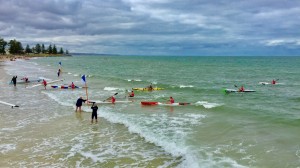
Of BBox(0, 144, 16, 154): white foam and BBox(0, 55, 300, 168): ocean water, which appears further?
BBox(0, 144, 16, 154): white foam

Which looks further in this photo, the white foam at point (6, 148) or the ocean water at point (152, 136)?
the white foam at point (6, 148)

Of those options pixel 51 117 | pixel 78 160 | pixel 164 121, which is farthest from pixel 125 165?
pixel 51 117

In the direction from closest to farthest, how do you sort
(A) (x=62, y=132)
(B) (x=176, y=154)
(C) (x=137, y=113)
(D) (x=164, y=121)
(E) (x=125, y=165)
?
1. (E) (x=125, y=165)
2. (B) (x=176, y=154)
3. (A) (x=62, y=132)
4. (D) (x=164, y=121)
5. (C) (x=137, y=113)

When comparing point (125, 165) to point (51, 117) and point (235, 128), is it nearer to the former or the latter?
point (235, 128)

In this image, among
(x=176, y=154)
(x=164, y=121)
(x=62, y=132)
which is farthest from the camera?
(x=164, y=121)

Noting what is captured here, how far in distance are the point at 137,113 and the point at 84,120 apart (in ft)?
16.0

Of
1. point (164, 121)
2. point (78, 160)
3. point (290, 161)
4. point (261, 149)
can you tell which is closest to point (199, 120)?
point (164, 121)

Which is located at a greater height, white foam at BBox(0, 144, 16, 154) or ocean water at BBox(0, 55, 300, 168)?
ocean water at BBox(0, 55, 300, 168)

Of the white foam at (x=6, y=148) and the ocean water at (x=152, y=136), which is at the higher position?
the ocean water at (x=152, y=136)

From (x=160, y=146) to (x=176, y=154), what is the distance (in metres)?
1.62

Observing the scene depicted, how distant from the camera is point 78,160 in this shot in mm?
14844

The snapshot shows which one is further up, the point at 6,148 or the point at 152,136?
the point at 152,136

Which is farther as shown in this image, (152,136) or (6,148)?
(152,136)

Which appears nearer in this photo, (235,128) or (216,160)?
(216,160)
